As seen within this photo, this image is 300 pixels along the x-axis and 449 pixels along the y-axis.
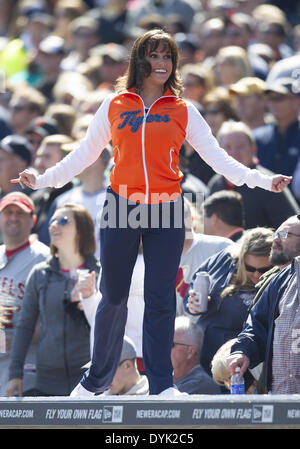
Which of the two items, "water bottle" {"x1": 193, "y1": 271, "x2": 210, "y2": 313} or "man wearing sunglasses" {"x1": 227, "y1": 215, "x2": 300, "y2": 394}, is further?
"water bottle" {"x1": 193, "y1": 271, "x2": 210, "y2": 313}

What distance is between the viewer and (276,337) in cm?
571

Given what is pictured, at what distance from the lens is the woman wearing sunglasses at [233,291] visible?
255 inches

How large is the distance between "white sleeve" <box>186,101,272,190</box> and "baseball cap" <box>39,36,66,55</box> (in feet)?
24.2

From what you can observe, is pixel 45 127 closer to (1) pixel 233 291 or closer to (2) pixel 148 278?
(1) pixel 233 291

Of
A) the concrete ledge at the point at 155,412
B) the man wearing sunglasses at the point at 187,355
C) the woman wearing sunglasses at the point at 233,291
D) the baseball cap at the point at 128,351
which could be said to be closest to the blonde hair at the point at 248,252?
the woman wearing sunglasses at the point at 233,291

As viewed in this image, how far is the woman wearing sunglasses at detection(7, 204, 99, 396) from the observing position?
6.92m

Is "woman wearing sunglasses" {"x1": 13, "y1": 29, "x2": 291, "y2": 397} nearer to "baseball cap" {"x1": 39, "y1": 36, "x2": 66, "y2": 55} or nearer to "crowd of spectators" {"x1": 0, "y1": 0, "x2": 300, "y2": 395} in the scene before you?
"crowd of spectators" {"x1": 0, "y1": 0, "x2": 300, "y2": 395}

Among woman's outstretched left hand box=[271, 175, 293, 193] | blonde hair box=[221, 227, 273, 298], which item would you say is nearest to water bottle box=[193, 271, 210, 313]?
blonde hair box=[221, 227, 273, 298]

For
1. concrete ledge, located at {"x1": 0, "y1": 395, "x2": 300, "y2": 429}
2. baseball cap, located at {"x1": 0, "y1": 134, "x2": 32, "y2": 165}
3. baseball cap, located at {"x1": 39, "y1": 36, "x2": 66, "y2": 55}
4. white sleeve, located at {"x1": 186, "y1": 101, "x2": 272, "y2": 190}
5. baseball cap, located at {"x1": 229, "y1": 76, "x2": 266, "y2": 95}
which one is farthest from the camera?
baseball cap, located at {"x1": 39, "y1": 36, "x2": 66, "y2": 55}

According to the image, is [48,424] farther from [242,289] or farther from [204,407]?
[242,289]

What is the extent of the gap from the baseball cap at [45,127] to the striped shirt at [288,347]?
4.70m

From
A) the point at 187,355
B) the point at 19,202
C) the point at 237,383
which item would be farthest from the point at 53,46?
the point at 237,383

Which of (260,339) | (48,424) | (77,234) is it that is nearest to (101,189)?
(77,234)

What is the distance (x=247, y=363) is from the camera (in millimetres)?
5719
